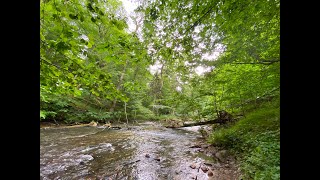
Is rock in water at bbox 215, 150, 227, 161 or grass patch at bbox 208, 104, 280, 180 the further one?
rock in water at bbox 215, 150, 227, 161

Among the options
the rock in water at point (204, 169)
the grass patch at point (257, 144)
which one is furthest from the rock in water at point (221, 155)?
the rock in water at point (204, 169)

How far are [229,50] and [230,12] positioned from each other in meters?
1.73

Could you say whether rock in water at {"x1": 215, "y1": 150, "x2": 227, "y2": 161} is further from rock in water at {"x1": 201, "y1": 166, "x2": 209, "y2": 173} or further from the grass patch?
rock in water at {"x1": 201, "y1": 166, "x2": 209, "y2": 173}

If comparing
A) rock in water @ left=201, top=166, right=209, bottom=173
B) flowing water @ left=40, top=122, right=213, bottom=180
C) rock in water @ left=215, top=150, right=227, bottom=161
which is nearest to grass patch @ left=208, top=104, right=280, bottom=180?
rock in water @ left=215, top=150, right=227, bottom=161

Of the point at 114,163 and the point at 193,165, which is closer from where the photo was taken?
the point at 193,165

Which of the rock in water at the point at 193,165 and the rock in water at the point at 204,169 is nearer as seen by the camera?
the rock in water at the point at 204,169

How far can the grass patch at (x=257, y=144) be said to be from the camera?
2.82 meters

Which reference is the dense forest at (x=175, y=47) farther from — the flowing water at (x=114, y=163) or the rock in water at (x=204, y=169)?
the flowing water at (x=114, y=163)

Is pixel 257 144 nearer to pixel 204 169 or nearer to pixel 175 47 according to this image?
pixel 204 169

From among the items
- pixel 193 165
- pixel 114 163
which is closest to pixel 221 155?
pixel 193 165

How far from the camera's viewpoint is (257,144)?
3.71 meters

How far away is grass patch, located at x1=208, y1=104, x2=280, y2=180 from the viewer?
2823 mm

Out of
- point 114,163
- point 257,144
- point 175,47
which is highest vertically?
point 175,47
